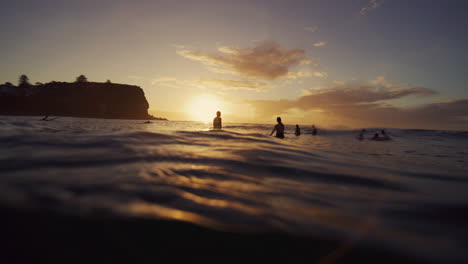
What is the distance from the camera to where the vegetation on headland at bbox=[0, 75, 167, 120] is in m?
76.4

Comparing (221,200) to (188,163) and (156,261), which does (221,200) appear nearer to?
(156,261)

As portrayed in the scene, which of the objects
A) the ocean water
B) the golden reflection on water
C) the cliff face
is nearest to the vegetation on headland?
the cliff face

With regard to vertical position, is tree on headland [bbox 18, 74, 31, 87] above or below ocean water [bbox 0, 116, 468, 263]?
above

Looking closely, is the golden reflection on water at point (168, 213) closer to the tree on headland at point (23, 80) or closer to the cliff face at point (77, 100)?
the cliff face at point (77, 100)

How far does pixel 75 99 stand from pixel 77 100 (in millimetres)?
970

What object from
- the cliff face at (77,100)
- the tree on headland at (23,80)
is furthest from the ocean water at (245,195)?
the tree on headland at (23,80)

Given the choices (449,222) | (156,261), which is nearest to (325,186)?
(449,222)

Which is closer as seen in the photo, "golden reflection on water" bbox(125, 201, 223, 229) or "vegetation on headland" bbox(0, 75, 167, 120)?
"golden reflection on water" bbox(125, 201, 223, 229)

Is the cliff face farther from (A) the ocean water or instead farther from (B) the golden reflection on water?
(B) the golden reflection on water

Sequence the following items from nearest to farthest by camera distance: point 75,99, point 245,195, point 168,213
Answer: point 168,213
point 245,195
point 75,99

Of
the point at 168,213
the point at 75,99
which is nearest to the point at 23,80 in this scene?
the point at 75,99

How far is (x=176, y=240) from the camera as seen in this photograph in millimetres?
1365

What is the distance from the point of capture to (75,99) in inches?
3467

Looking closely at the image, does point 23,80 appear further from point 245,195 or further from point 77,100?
point 245,195
